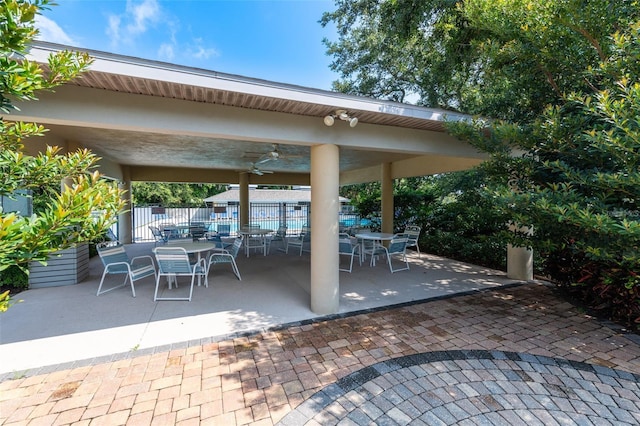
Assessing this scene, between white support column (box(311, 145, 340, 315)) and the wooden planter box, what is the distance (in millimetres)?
4613

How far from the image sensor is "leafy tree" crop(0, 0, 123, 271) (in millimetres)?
1249

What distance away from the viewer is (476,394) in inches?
97.3

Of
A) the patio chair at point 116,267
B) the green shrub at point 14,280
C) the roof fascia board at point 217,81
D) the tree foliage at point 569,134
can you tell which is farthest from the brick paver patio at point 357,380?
the green shrub at point 14,280

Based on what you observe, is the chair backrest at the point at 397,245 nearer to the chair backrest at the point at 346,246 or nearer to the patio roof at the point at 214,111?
the chair backrest at the point at 346,246

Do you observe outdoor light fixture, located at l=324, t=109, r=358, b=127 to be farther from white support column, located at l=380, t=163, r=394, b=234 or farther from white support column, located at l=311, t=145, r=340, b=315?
white support column, located at l=380, t=163, r=394, b=234

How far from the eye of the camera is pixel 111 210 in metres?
1.53

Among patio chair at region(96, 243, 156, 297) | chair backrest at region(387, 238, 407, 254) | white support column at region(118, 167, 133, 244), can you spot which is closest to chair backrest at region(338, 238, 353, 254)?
chair backrest at region(387, 238, 407, 254)

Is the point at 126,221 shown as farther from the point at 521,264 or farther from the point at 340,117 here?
the point at 521,264

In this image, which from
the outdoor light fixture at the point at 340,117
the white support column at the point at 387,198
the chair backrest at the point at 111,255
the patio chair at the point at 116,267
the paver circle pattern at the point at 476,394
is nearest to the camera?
the paver circle pattern at the point at 476,394

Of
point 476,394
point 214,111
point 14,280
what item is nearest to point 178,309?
point 214,111

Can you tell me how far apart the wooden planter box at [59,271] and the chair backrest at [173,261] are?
2.04 meters

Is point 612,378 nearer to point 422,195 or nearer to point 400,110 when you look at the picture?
point 400,110

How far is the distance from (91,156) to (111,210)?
70 cm

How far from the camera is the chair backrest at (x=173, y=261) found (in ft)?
14.9
